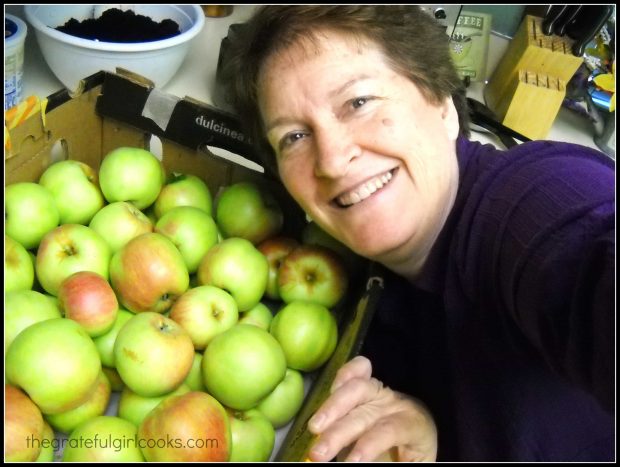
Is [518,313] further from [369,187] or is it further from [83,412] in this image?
[83,412]

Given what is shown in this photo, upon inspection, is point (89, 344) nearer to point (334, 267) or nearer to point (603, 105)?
point (334, 267)

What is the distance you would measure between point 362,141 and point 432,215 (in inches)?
4.8

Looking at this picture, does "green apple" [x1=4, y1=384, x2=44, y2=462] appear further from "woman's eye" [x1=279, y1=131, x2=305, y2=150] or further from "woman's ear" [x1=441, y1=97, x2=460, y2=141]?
"woman's ear" [x1=441, y1=97, x2=460, y2=141]

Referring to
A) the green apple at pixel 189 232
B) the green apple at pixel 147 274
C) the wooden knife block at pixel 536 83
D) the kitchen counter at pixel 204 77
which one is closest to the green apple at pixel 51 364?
the green apple at pixel 147 274

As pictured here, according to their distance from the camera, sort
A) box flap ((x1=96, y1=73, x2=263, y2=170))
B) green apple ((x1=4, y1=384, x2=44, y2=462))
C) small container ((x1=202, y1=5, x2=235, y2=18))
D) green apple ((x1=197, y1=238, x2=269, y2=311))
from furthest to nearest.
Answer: small container ((x1=202, y1=5, x2=235, y2=18))
box flap ((x1=96, y1=73, x2=263, y2=170))
green apple ((x1=197, y1=238, x2=269, y2=311))
green apple ((x1=4, y1=384, x2=44, y2=462))

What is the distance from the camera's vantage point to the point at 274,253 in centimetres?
88

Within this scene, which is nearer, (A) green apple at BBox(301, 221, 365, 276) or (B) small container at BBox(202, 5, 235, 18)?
(A) green apple at BBox(301, 221, 365, 276)

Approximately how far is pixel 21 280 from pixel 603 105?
115 cm

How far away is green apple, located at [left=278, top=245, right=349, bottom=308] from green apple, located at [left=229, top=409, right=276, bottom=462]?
0.18 meters

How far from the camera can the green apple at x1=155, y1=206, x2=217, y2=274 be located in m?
0.82

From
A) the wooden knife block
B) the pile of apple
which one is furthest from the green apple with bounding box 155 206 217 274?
the wooden knife block

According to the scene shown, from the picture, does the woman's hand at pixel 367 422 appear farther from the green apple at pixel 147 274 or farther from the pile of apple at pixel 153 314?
the green apple at pixel 147 274

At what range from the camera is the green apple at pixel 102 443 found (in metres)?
0.58

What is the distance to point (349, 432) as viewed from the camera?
583 millimetres
